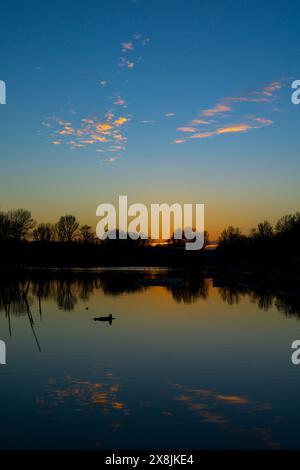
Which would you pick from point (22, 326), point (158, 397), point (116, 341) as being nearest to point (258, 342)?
point (116, 341)

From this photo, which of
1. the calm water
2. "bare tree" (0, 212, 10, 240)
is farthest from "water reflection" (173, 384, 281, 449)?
"bare tree" (0, 212, 10, 240)

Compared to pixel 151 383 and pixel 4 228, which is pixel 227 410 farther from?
pixel 4 228

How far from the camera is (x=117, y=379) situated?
22.0 m

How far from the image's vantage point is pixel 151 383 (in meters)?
21.4

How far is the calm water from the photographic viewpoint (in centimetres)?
1472

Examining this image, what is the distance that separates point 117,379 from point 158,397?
3.55m

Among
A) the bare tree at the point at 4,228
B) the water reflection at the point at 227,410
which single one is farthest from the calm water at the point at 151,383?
the bare tree at the point at 4,228

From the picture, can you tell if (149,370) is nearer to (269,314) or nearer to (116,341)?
(116,341)

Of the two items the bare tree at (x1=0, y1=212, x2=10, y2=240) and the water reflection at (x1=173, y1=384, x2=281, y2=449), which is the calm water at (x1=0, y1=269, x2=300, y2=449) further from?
the bare tree at (x1=0, y1=212, x2=10, y2=240)

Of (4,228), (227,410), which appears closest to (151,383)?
(227,410)

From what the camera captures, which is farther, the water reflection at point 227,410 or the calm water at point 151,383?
the water reflection at point 227,410

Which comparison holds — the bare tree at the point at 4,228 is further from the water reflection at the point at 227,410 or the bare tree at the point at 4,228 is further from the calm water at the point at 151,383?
the water reflection at the point at 227,410

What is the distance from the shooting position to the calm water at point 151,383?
1472cm

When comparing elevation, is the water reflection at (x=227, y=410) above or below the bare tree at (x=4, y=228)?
below
